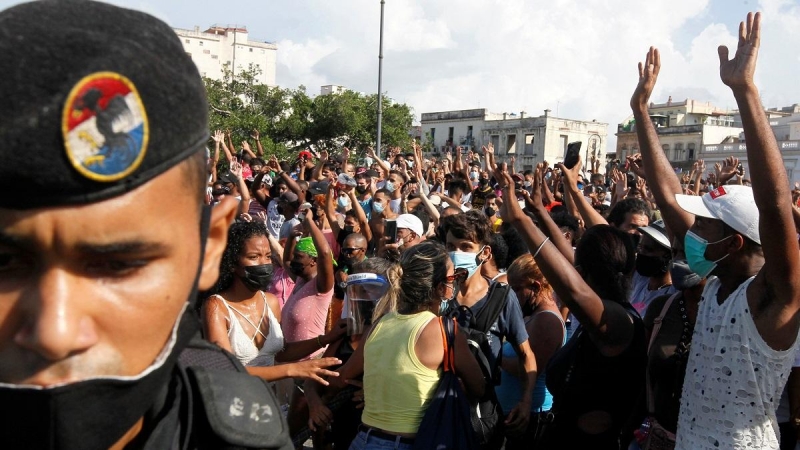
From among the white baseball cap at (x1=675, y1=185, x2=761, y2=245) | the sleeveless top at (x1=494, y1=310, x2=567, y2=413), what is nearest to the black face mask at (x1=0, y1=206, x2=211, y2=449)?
the white baseball cap at (x1=675, y1=185, x2=761, y2=245)

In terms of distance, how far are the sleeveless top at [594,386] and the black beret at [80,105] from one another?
9.21 feet

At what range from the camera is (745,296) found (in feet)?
9.48

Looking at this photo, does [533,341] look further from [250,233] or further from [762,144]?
[762,144]

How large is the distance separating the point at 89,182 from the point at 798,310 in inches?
99.8

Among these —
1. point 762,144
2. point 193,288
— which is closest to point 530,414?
point 762,144

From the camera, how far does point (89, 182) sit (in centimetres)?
113

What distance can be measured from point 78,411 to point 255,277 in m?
3.30

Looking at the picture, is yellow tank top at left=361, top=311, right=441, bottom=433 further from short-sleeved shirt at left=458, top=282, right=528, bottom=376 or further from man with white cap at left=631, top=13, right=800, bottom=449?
man with white cap at left=631, top=13, right=800, bottom=449

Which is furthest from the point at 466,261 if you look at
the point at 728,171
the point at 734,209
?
the point at 728,171

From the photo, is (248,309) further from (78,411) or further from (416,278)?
(78,411)

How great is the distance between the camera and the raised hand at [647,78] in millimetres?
4191

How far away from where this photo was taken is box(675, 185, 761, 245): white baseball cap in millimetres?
3029

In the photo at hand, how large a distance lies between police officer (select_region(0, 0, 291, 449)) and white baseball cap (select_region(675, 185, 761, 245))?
2430mm

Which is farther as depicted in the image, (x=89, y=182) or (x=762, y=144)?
(x=762, y=144)
